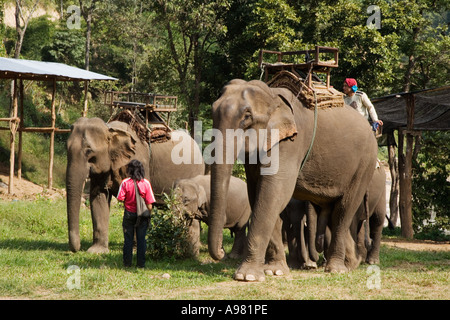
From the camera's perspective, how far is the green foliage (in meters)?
18.8

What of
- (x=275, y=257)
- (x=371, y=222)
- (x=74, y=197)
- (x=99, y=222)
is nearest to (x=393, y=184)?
(x=371, y=222)

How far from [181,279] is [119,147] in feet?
12.6

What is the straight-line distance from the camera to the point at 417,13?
20.6 metres

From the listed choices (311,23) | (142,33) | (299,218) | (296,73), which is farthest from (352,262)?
(142,33)

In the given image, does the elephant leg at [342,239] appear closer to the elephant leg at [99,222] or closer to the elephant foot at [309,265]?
the elephant foot at [309,265]

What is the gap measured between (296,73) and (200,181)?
3188mm

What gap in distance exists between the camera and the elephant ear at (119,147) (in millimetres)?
10922

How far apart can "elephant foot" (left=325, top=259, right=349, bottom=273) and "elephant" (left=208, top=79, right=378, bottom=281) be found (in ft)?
0.04

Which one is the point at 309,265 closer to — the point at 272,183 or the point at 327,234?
the point at 327,234

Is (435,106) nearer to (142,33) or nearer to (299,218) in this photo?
(299,218)

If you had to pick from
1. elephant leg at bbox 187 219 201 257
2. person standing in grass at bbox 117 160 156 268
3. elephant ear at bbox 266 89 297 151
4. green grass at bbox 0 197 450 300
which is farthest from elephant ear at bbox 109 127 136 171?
elephant ear at bbox 266 89 297 151

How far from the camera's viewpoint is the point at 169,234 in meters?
9.86

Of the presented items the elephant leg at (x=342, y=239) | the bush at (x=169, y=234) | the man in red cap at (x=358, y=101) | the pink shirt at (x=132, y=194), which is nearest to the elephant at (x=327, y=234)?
the elephant leg at (x=342, y=239)

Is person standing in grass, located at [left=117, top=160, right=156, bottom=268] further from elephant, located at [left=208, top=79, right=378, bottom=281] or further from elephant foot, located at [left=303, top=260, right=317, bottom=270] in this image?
elephant foot, located at [left=303, top=260, right=317, bottom=270]
